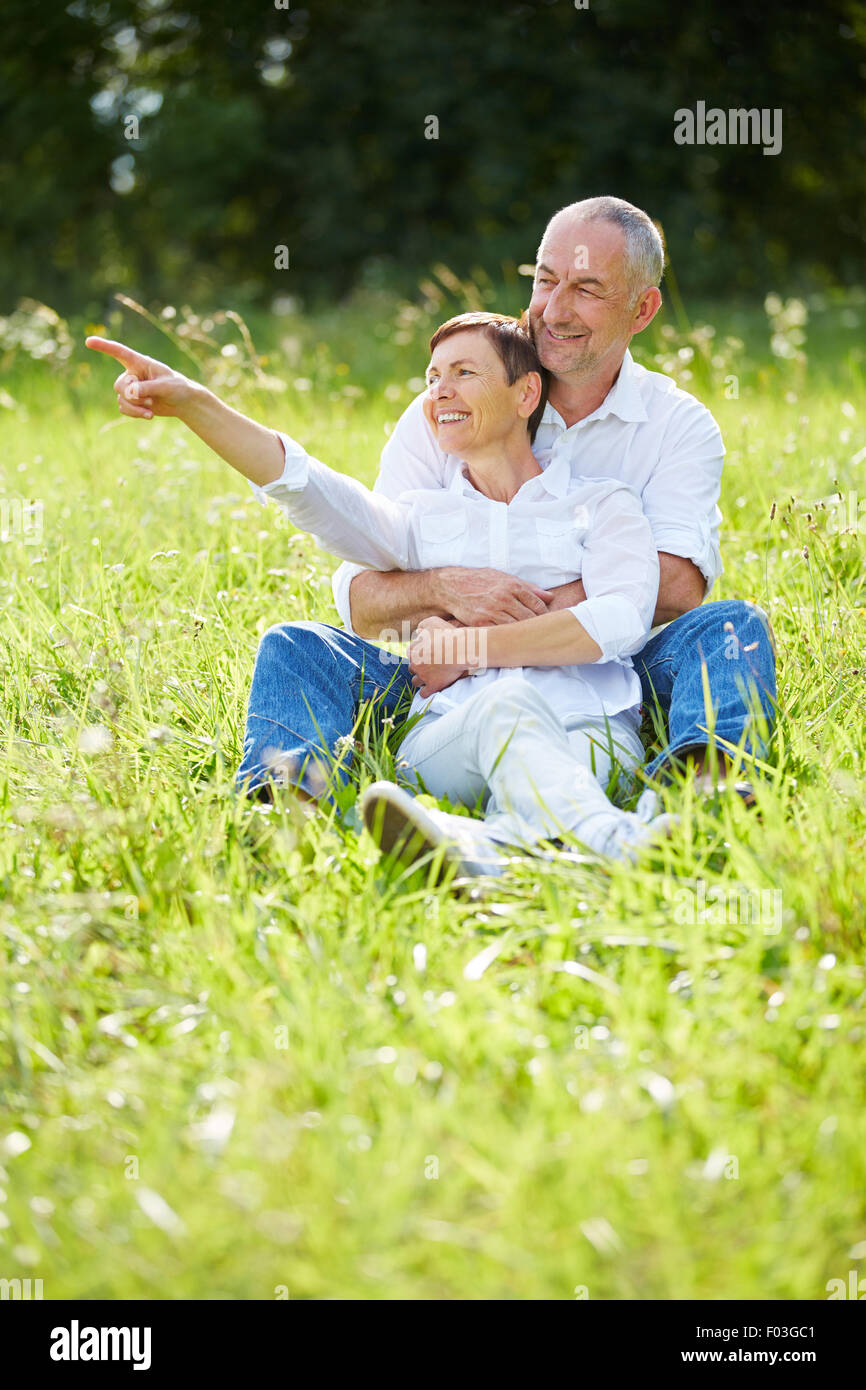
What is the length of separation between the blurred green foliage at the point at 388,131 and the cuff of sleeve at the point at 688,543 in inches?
461

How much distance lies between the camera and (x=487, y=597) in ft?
9.34

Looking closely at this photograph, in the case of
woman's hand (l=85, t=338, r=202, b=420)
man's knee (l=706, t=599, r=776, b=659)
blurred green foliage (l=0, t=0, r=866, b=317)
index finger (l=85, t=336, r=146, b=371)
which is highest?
blurred green foliage (l=0, t=0, r=866, b=317)

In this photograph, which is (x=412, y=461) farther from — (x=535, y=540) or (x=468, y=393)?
(x=535, y=540)

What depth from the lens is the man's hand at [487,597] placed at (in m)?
2.83

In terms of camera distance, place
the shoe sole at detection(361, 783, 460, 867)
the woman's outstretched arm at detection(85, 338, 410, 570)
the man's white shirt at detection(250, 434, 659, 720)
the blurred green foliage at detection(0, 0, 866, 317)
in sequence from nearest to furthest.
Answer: the shoe sole at detection(361, 783, 460, 867)
the woman's outstretched arm at detection(85, 338, 410, 570)
the man's white shirt at detection(250, 434, 659, 720)
the blurred green foliage at detection(0, 0, 866, 317)

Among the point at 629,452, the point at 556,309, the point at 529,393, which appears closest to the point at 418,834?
the point at 529,393

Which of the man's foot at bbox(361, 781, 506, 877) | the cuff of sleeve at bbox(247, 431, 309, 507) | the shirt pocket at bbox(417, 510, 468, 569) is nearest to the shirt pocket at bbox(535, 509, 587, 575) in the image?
the shirt pocket at bbox(417, 510, 468, 569)

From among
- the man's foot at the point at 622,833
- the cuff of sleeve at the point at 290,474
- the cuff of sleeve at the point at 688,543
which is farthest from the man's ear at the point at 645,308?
the man's foot at the point at 622,833

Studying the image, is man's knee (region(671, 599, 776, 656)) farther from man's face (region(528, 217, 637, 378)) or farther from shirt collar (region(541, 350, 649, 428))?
man's face (region(528, 217, 637, 378))

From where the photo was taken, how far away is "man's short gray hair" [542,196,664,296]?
310 cm
